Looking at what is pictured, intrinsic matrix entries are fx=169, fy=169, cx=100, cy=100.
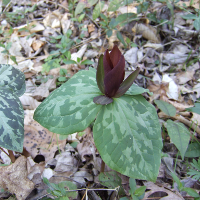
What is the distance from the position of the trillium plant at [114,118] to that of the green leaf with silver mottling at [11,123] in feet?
0.44

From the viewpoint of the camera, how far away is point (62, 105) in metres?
1.03

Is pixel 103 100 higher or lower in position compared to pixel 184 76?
higher

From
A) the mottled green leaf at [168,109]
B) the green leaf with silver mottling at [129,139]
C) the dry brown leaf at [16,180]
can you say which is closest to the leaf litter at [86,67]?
the dry brown leaf at [16,180]

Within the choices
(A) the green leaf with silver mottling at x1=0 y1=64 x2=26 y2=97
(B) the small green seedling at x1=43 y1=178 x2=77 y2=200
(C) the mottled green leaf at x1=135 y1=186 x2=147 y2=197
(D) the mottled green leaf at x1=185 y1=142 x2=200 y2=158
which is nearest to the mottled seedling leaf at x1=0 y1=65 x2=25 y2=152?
(A) the green leaf with silver mottling at x1=0 y1=64 x2=26 y2=97

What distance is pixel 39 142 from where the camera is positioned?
1.71m

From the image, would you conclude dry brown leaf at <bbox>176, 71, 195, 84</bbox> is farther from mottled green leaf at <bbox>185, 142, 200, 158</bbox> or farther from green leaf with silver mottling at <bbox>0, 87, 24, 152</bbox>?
green leaf with silver mottling at <bbox>0, 87, 24, 152</bbox>

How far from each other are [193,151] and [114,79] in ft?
3.74

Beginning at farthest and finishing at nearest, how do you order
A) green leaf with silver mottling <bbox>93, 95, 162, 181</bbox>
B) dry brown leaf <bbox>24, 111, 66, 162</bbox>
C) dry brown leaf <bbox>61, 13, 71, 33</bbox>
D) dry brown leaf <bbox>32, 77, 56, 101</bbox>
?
dry brown leaf <bbox>61, 13, 71, 33</bbox> < dry brown leaf <bbox>32, 77, 56, 101</bbox> < dry brown leaf <bbox>24, 111, 66, 162</bbox> < green leaf with silver mottling <bbox>93, 95, 162, 181</bbox>

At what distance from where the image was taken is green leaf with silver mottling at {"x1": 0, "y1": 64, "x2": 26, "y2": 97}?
123cm

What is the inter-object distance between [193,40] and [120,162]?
8.33 feet


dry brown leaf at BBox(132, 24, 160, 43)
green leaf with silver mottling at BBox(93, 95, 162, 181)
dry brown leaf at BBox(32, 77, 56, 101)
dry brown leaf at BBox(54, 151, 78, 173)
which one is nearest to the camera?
green leaf with silver mottling at BBox(93, 95, 162, 181)

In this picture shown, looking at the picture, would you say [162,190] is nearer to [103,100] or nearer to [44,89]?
[103,100]

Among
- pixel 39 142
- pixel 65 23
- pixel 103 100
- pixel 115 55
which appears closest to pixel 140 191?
pixel 103 100

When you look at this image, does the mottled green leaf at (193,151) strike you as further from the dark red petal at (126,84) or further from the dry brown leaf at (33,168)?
the dry brown leaf at (33,168)
